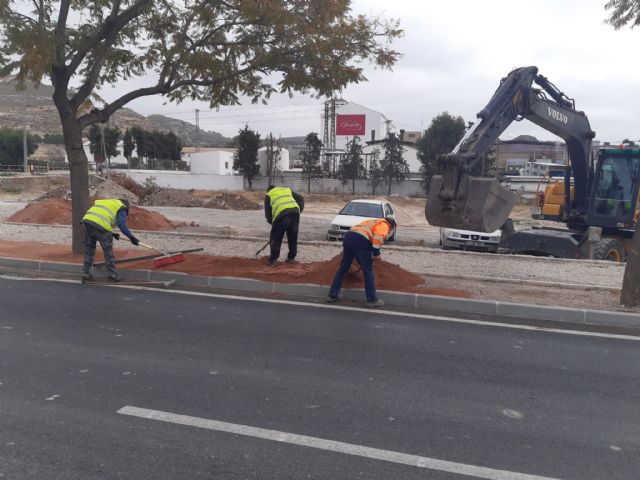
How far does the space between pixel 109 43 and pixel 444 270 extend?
26.6 feet

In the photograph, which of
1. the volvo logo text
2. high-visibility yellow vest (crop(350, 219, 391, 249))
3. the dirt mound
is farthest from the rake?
the volvo logo text

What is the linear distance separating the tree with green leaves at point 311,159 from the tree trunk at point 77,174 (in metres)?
32.9

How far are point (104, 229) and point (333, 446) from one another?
6750mm

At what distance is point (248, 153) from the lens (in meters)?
44.9

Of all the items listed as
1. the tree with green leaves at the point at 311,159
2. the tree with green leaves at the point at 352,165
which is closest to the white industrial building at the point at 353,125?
the tree with green leaves at the point at 311,159

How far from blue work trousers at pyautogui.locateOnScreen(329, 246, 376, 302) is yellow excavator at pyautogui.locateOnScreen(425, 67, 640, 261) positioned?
6.83 ft

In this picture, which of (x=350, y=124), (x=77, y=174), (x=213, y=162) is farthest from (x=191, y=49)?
(x=213, y=162)

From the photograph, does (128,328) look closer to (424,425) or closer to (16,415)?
(16,415)

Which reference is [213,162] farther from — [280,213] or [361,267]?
[361,267]

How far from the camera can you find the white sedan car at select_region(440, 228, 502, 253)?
15305 millimetres

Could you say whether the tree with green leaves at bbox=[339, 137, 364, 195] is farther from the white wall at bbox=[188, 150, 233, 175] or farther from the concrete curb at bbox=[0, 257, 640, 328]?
the concrete curb at bbox=[0, 257, 640, 328]

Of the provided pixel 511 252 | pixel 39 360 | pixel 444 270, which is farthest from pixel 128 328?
pixel 511 252

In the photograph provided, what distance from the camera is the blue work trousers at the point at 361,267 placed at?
7.99m

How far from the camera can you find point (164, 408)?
4441mm
